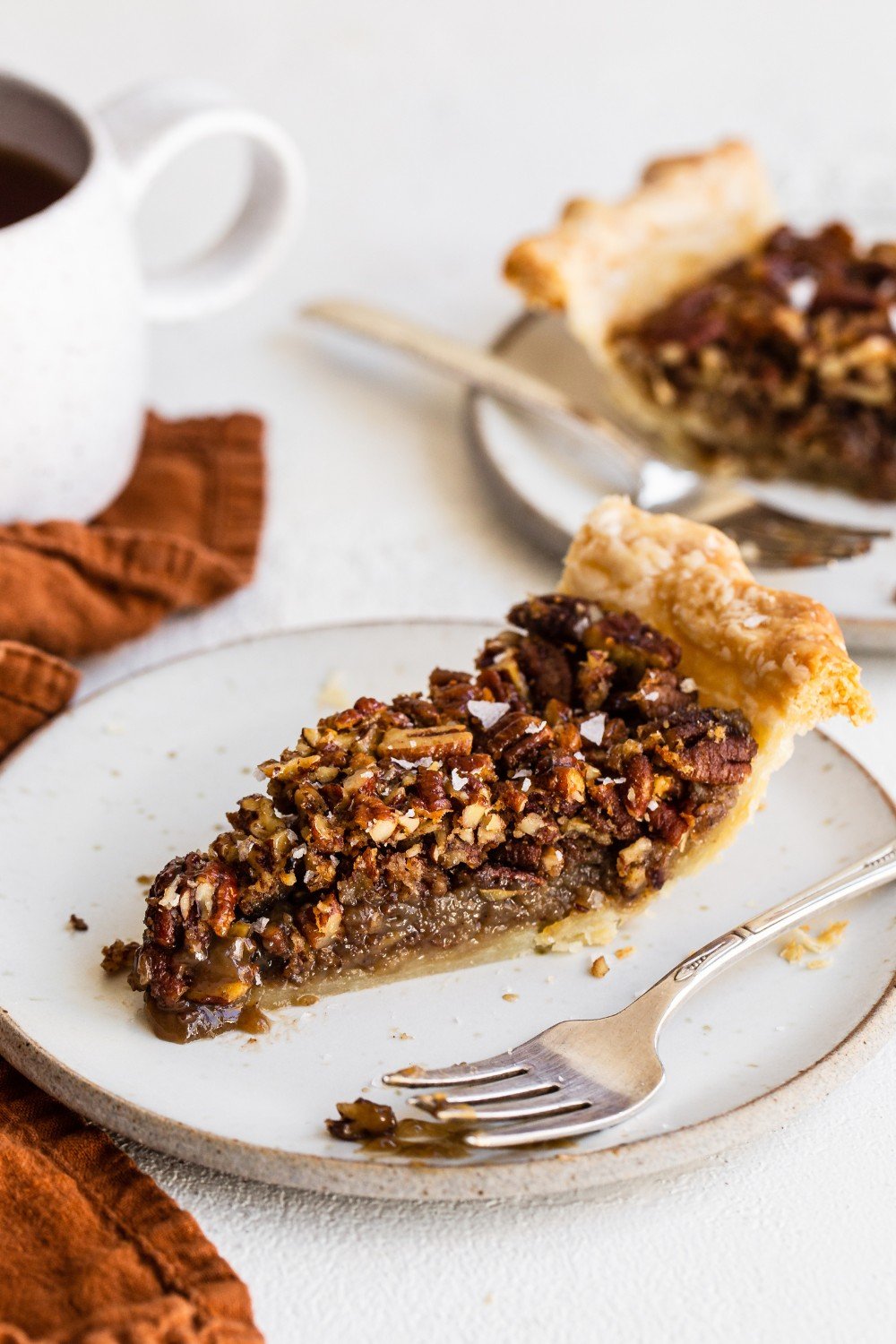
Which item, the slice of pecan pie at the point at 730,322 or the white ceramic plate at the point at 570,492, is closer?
the white ceramic plate at the point at 570,492

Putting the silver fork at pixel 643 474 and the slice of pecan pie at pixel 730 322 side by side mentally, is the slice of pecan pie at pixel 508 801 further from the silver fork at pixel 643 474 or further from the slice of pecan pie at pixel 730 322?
the slice of pecan pie at pixel 730 322

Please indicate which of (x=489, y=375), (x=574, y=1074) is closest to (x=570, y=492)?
(x=489, y=375)

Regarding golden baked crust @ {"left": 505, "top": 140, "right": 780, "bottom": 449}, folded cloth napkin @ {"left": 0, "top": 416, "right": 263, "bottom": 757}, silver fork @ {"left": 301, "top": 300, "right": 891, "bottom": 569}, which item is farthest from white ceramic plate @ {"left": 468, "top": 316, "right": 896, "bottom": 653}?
folded cloth napkin @ {"left": 0, "top": 416, "right": 263, "bottom": 757}

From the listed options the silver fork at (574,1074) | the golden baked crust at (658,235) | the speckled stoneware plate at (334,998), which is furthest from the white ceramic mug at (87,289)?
the silver fork at (574,1074)

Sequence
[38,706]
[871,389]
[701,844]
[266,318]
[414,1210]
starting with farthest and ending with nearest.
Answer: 1. [266,318]
2. [871,389]
3. [38,706]
4. [701,844]
5. [414,1210]

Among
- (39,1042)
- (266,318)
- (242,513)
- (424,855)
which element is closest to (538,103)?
(266,318)

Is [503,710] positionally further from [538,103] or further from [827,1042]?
[538,103]

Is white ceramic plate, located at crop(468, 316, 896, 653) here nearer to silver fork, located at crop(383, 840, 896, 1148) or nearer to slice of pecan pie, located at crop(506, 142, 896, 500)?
slice of pecan pie, located at crop(506, 142, 896, 500)
